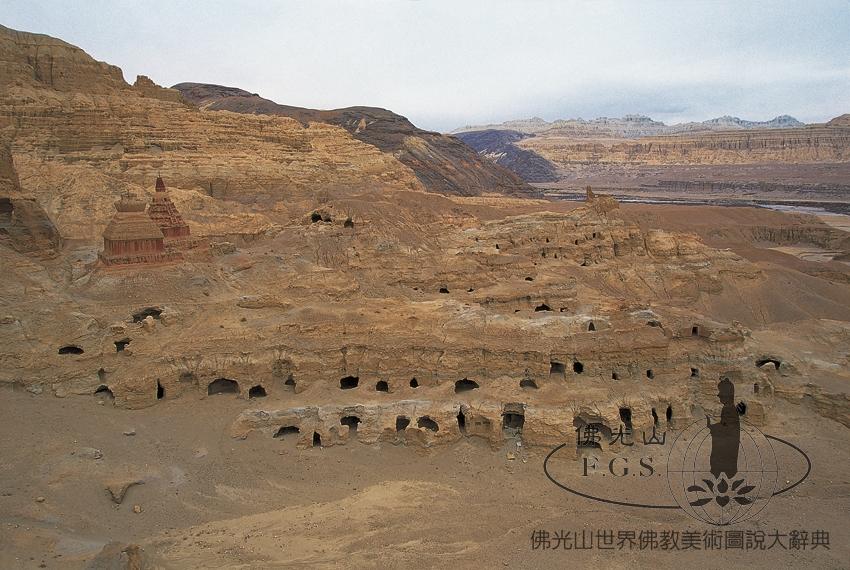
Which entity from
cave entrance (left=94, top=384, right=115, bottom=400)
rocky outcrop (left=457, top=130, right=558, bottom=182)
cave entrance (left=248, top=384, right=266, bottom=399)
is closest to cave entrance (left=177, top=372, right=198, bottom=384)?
cave entrance (left=248, top=384, right=266, bottom=399)

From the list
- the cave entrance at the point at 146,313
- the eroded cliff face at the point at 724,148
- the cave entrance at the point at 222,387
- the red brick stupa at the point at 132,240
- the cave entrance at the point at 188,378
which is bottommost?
the cave entrance at the point at 222,387

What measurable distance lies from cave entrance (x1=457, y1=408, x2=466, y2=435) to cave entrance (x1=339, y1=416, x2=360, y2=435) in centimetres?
315

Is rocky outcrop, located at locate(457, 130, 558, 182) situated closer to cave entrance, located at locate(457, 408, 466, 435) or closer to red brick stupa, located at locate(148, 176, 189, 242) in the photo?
red brick stupa, located at locate(148, 176, 189, 242)

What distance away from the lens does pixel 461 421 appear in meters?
18.7

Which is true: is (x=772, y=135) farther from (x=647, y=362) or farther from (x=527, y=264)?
(x=647, y=362)

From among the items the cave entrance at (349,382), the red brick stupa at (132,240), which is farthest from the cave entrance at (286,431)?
the red brick stupa at (132,240)

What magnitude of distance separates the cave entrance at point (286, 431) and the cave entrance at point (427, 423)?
3.71 meters

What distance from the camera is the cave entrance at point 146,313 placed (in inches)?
862

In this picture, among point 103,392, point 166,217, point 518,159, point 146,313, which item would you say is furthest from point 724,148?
point 103,392

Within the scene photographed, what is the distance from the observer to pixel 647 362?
2016cm

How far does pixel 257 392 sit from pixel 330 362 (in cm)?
275

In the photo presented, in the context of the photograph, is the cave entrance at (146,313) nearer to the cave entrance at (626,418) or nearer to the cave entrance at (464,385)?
the cave entrance at (464,385)

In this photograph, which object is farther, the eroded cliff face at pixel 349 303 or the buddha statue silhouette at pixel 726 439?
the eroded cliff face at pixel 349 303

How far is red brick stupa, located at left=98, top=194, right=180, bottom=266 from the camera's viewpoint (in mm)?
→ 23500
